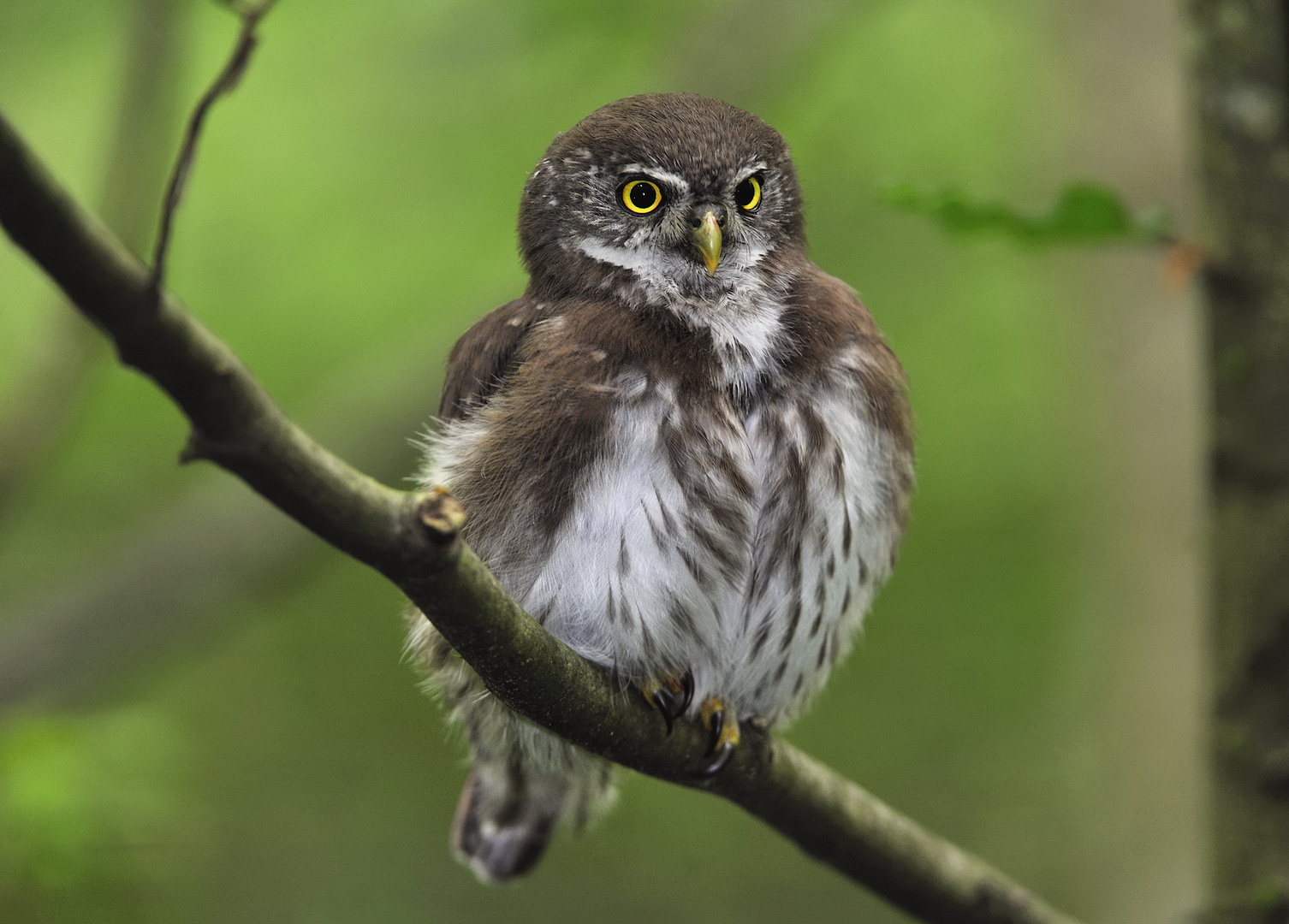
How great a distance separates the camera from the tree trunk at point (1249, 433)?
287 centimetres

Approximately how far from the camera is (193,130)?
1.37 metres

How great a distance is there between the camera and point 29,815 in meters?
3.47

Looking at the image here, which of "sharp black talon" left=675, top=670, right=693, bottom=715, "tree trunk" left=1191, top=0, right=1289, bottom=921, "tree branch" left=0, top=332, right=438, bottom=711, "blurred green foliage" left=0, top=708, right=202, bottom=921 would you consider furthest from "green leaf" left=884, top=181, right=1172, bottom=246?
"blurred green foliage" left=0, top=708, right=202, bottom=921

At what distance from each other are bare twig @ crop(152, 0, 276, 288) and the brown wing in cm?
135

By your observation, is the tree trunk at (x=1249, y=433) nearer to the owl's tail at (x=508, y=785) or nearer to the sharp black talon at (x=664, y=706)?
the sharp black talon at (x=664, y=706)

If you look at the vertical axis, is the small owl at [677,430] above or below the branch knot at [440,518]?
above

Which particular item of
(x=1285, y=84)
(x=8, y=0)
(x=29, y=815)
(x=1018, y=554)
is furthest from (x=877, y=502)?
(x=1018, y=554)

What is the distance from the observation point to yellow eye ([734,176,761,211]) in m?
3.04

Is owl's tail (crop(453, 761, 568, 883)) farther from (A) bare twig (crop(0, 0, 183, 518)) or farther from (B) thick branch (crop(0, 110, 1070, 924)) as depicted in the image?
(A) bare twig (crop(0, 0, 183, 518))

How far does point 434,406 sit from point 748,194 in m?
1.88

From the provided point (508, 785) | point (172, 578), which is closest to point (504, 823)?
point (508, 785)

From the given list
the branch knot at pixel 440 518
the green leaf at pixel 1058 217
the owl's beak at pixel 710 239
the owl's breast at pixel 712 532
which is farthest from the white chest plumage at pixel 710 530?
the branch knot at pixel 440 518

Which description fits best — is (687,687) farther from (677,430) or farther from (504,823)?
(504,823)

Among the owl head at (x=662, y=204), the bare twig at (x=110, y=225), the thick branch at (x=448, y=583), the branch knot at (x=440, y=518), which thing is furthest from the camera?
the bare twig at (x=110, y=225)
